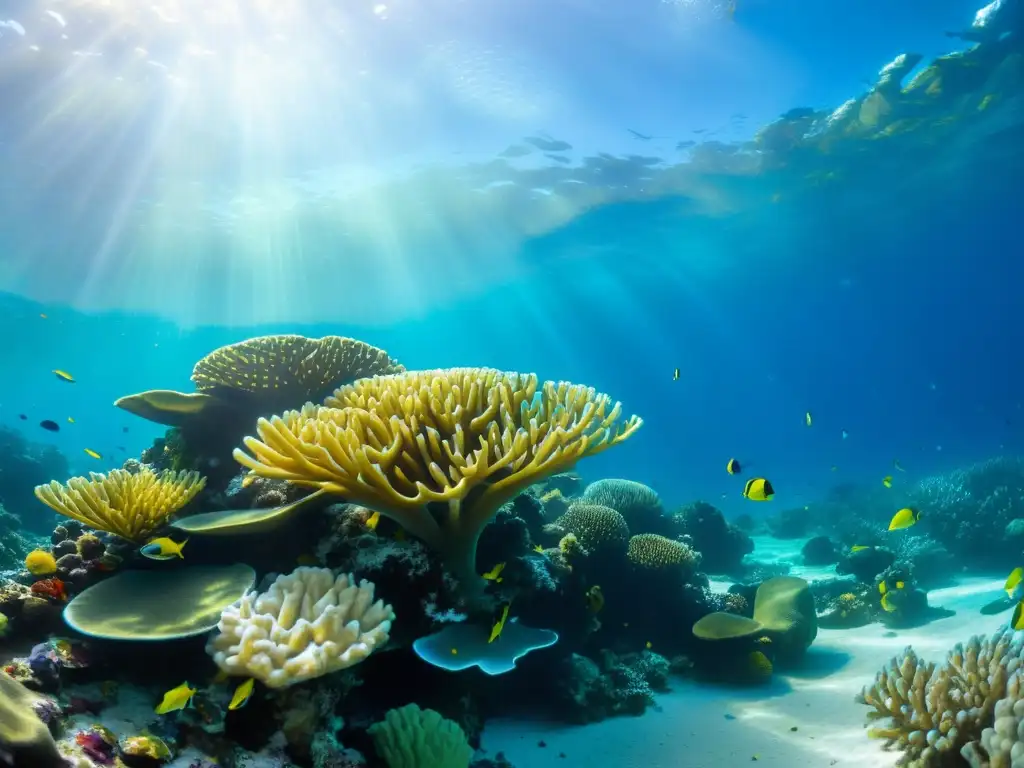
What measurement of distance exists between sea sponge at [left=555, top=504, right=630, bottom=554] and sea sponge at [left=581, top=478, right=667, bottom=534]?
93.5 inches

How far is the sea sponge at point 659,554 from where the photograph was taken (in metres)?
7.19

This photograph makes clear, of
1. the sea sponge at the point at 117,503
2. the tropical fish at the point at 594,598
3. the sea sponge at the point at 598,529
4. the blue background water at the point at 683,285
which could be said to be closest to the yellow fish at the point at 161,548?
the sea sponge at the point at 117,503

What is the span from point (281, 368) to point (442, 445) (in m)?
2.97

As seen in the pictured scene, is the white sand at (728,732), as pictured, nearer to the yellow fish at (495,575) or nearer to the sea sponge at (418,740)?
the sea sponge at (418,740)

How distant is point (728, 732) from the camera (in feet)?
16.3

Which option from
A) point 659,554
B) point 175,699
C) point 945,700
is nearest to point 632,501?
point 659,554

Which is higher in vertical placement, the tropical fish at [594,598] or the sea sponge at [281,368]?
the sea sponge at [281,368]

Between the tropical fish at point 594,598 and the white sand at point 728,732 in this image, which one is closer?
the white sand at point 728,732

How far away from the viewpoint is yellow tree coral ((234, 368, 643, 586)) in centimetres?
347

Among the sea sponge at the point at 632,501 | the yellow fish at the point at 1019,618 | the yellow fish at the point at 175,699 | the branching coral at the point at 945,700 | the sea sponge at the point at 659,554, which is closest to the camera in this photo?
the yellow fish at the point at 175,699

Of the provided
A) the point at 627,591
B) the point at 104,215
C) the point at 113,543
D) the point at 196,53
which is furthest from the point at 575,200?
the point at 113,543

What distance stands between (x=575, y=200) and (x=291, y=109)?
14355 mm

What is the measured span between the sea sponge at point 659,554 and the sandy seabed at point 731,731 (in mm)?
1358

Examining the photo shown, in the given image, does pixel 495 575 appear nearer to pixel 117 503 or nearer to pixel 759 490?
pixel 117 503
